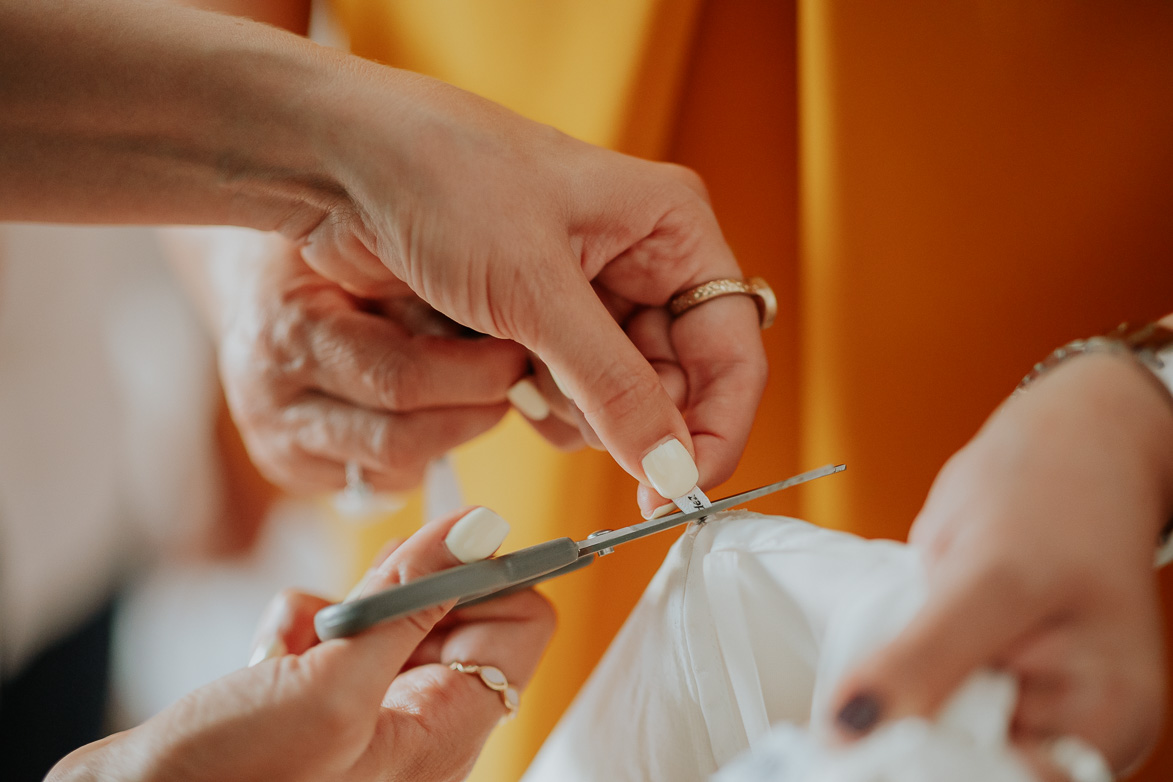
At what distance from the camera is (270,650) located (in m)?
0.60

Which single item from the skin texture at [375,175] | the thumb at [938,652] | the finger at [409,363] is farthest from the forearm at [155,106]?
the thumb at [938,652]

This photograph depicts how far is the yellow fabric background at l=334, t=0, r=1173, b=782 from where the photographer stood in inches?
23.2

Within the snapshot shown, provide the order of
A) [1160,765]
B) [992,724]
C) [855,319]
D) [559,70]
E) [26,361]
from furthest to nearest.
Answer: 1. [26,361]
2. [559,70]
3. [855,319]
4. [1160,765]
5. [992,724]

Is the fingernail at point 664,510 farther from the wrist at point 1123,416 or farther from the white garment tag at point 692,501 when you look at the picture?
the wrist at point 1123,416

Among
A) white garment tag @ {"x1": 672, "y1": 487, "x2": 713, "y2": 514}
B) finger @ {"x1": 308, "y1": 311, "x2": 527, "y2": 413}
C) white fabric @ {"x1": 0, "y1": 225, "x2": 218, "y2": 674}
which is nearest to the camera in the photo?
white garment tag @ {"x1": 672, "y1": 487, "x2": 713, "y2": 514}

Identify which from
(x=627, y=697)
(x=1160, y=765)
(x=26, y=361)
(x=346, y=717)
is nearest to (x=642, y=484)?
(x=627, y=697)

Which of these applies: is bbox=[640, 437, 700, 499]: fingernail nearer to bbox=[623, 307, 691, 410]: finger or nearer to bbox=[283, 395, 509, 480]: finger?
bbox=[623, 307, 691, 410]: finger

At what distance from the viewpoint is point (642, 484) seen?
55 cm

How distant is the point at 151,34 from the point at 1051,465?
1.97 ft

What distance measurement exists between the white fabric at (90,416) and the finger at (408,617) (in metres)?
0.69

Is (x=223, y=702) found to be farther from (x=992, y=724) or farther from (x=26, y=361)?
(x=26, y=361)

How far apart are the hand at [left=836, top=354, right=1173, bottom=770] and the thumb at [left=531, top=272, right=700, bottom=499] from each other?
0.21m

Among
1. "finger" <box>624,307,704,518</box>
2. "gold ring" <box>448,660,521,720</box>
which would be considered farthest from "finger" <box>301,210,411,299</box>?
"gold ring" <box>448,660,521,720</box>

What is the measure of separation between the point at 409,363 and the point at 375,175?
26cm
